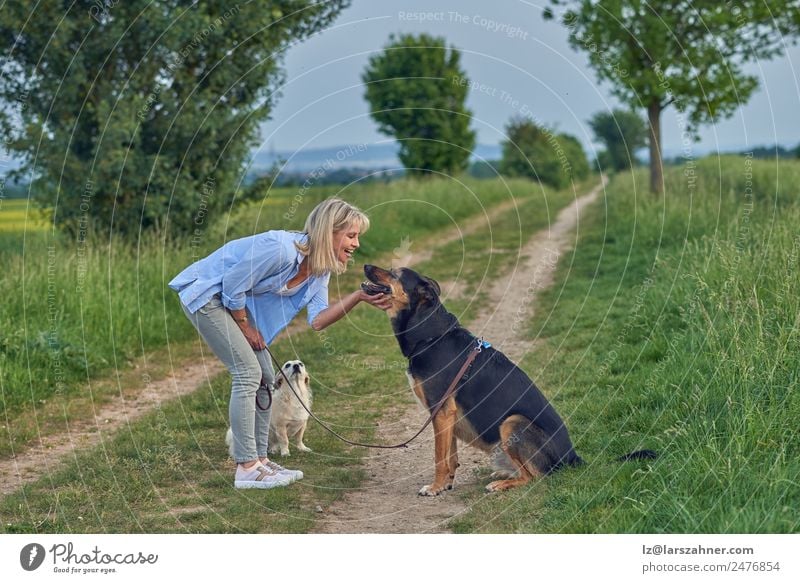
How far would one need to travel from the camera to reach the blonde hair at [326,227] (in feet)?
21.3

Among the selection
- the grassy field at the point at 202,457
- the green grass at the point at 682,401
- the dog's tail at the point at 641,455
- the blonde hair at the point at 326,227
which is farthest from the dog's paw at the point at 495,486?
the blonde hair at the point at 326,227

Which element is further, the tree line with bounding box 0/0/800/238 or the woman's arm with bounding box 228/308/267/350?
the tree line with bounding box 0/0/800/238

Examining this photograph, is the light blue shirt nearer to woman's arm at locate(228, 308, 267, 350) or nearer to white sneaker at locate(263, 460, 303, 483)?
woman's arm at locate(228, 308, 267, 350)

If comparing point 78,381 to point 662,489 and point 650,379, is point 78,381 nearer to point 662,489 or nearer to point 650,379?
point 650,379

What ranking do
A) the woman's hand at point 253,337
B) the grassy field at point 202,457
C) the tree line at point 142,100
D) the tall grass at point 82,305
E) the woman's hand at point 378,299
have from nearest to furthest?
1. the grassy field at point 202,457
2. the woman's hand at point 378,299
3. the woman's hand at point 253,337
4. the tall grass at point 82,305
5. the tree line at point 142,100

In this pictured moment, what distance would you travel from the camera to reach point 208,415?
8.94 meters

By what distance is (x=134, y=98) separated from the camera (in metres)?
14.4

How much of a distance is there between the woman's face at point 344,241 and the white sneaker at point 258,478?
66.9 inches

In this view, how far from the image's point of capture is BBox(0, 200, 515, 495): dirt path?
7.61m

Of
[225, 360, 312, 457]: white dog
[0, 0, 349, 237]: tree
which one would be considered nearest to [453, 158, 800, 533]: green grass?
[225, 360, 312, 457]: white dog

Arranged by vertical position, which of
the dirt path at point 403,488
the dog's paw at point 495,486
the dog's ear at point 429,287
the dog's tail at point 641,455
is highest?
the dog's ear at point 429,287

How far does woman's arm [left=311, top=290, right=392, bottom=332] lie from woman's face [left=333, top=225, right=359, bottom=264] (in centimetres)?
29

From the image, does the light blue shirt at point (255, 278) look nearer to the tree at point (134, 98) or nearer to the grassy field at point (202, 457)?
the grassy field at point (202, 457)
